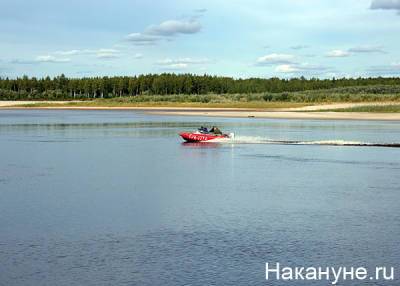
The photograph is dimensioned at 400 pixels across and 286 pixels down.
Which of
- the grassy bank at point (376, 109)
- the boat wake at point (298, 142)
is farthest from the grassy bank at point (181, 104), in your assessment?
the boat wake at point (298, 142)

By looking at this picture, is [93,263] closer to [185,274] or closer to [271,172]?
[185,274]

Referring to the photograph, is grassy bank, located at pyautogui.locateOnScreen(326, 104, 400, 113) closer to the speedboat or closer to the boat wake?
the boat wake

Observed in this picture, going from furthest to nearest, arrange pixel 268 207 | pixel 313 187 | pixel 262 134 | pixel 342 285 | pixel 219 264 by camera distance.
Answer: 1. pixel 262 134
2. pixel 313 187
3. pixel 268 207
4. pixel 219 264
5. pixel 342 285

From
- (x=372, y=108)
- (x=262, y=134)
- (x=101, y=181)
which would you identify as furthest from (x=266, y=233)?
(x=372, y=108)

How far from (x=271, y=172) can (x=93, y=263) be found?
67.5 feet

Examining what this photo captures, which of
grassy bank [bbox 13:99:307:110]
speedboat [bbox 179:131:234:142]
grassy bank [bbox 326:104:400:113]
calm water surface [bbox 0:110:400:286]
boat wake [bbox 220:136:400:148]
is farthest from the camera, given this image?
grassy bank [bbox 13:99:307:110]

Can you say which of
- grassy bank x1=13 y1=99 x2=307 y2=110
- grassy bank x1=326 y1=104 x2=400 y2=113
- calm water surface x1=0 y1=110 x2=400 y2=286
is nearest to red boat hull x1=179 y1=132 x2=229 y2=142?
calm water surface x1=0 y1=110 x2=400 y2=286

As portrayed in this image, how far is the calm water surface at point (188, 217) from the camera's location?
702 inches

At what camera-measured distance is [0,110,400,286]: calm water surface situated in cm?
1783

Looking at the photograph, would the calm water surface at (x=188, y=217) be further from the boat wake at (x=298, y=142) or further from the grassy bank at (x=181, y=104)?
the grassy bank at (x=181, y=104)

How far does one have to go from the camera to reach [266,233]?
848 inches

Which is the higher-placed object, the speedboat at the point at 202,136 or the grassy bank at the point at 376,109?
the grassy bank at the point at 376,109

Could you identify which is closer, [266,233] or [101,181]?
[266,233]

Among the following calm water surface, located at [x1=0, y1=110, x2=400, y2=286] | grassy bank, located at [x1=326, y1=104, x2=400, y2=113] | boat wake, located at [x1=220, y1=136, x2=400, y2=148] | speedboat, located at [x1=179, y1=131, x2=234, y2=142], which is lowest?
calm water surface, located at [x1=0, y1=110, x2=400, y2=286]
